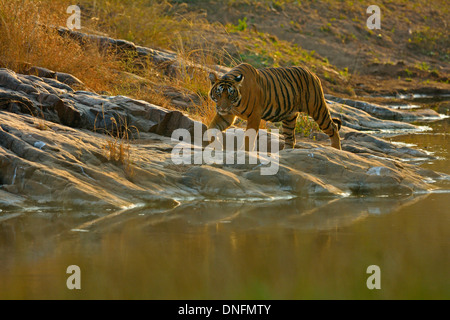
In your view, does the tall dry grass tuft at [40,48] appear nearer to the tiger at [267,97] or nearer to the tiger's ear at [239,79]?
the tiger at [267,97]

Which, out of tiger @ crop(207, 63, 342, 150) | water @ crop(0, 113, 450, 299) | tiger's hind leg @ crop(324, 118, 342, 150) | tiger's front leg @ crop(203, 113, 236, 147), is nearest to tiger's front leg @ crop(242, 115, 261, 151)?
tiger @ crop(207, 63, 342, 150)

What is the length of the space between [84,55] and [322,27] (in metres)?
14.5

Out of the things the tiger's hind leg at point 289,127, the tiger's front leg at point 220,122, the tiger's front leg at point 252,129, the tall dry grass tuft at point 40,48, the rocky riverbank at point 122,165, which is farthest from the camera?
the tall dry grass tuft at point 40,48

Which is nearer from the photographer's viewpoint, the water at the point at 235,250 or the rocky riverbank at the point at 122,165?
the water at the point at 235,250

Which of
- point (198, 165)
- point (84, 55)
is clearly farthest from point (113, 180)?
point (84, 55)

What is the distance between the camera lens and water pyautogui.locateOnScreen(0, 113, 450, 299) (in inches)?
181

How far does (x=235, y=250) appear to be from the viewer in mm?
5512

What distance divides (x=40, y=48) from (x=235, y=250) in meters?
6.35

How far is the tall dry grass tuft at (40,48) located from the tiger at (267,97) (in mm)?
3213

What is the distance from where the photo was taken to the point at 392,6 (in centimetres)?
3025

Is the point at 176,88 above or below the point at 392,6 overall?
below

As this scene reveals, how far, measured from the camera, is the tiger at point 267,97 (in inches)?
330

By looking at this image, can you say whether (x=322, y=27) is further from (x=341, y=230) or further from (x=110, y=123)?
(x=341, y=230)

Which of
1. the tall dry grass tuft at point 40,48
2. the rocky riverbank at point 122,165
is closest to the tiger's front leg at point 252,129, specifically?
the rocky riverbank at point 122,165
